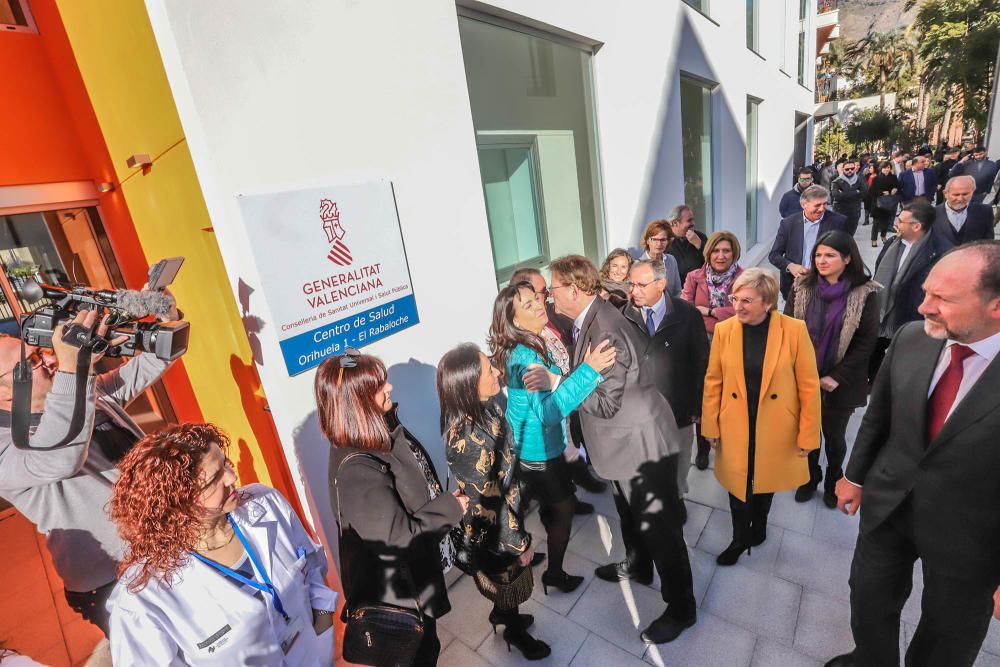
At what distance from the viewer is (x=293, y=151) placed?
2184mm

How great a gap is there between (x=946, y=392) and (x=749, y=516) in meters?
1.48

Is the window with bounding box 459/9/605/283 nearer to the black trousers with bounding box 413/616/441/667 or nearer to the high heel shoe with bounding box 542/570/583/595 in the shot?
the high heel shoe with bounding box 542/570/583/595

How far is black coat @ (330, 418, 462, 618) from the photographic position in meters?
1.65

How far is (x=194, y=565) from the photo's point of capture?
1.42 meters

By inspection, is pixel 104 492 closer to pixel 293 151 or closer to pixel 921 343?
pixel 293 151

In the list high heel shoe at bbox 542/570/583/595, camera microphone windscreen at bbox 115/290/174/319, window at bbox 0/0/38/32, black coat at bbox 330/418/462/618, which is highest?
window at bbox 0/0/38/32

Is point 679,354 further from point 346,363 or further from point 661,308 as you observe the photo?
point 346,363

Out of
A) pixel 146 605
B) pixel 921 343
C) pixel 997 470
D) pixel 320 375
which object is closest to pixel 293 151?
pixel 320 375

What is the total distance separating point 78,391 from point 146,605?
88cm

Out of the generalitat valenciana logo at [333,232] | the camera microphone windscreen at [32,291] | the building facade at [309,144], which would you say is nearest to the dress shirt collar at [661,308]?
the building facade at [309,144]

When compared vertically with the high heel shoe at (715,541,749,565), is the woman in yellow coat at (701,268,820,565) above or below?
above

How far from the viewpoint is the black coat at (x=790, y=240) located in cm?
480

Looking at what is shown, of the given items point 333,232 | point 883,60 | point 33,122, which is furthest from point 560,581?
point 883,60

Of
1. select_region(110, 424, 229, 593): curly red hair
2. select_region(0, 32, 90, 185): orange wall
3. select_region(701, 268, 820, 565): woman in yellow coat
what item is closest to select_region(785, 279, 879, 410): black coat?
select_region(701, 268, 820, 565): woman in yellow coat
